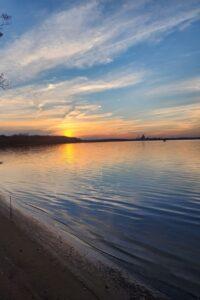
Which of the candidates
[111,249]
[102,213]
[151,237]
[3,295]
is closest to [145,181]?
[102,213]

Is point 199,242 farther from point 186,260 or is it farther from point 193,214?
point 193,214

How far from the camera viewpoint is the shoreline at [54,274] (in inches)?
362

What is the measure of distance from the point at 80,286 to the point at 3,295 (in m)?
2.59

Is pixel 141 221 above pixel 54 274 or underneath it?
underneath

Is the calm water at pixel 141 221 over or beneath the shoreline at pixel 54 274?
beneath

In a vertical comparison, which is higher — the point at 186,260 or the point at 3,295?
the point at 3,295

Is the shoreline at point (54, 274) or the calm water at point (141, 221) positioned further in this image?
the calm water at point (141, 221)

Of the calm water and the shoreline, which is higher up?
the shoreline

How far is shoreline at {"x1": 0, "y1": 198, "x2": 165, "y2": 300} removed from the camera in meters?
9.19

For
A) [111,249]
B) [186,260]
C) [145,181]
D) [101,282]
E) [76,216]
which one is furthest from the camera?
[145,181]

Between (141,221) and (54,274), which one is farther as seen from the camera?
(141,221)

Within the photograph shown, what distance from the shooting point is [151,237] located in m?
16.5

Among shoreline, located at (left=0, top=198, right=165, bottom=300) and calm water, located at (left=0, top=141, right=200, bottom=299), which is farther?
calm water, located at (left=0, top=141, right=200, bottom=299)

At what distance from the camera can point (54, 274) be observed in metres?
10.5
